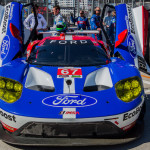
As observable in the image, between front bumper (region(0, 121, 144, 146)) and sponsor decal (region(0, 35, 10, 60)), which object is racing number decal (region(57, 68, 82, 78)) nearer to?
front bumper (region(0, 121, 144, 146))

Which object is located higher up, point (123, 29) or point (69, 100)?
point (123, 29)

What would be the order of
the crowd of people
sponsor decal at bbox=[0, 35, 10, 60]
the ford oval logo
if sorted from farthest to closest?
the crowd of people
sponsor decal at bbox=[0, 35, 10, 60]
the ford oval logo

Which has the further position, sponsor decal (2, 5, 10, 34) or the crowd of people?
the crowd of people

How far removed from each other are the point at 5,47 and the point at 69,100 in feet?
7.03

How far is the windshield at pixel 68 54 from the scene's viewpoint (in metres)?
3.43

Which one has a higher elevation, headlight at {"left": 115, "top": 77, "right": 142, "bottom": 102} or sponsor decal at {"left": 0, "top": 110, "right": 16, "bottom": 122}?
headlight at {"left": 115, "top": 77, "right": 142, "bottom": 102}

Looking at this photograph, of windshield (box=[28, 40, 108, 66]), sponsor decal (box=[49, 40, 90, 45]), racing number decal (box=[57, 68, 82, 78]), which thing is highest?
sponsor decal (box=[49, 40, 90, 45])

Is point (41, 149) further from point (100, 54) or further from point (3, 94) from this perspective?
point (100, 54)

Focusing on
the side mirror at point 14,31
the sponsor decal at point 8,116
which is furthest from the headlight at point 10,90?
the side mirror at point 14,31

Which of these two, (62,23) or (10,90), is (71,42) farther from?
(10,90)

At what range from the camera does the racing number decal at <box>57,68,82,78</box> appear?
10.00ft

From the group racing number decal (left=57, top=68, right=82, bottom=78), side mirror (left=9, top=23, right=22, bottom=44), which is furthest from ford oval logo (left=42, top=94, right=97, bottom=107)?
side mirror (left=9, top=23, right=22, bottom=44)

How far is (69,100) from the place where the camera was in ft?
8.53

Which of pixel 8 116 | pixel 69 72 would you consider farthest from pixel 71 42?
pixel 8 116
